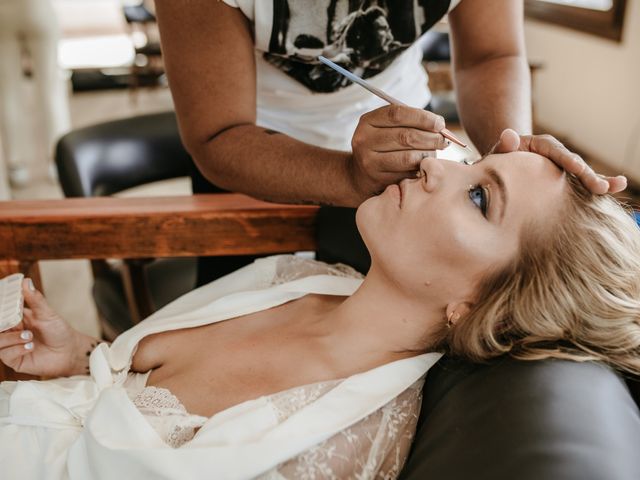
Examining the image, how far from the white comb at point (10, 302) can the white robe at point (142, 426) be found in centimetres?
12

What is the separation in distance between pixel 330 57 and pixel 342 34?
0.06 m

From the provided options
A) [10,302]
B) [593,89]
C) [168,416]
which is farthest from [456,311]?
[593,89]

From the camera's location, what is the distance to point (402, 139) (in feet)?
3.31

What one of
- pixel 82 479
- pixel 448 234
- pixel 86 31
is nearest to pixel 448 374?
pixel 448 234

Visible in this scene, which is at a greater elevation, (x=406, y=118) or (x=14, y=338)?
(x=406, y=118)

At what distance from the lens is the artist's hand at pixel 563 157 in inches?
41.7

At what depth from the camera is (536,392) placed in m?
0.84

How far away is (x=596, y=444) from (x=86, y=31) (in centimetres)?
936

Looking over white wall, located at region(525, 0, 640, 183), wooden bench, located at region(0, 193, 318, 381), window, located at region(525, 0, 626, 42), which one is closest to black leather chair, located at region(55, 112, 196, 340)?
wooden bench, located at region(0, 193, 318, 381)

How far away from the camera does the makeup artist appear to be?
110 centimetres

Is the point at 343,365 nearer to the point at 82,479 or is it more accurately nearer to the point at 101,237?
the point at 82,479

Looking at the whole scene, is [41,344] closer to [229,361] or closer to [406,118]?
[229,361]

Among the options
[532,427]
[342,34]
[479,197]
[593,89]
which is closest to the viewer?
[532,427]

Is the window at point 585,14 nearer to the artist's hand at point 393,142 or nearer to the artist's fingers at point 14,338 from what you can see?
the artist's hand at point 393,142
